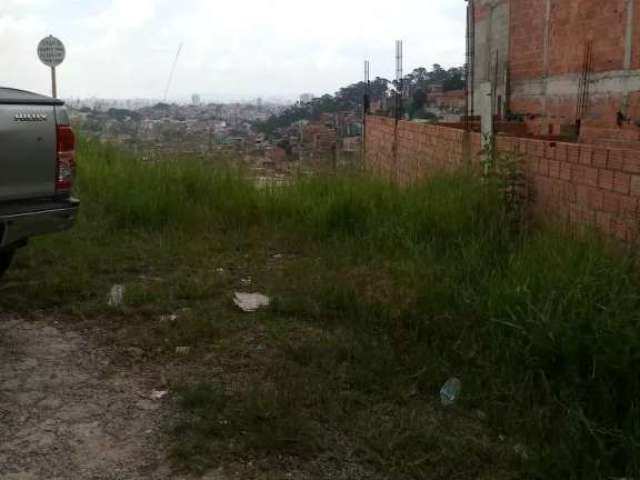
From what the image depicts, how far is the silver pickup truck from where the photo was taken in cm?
399

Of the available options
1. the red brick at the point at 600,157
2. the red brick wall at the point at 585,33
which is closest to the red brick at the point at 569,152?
the red brick at the point at 600,157

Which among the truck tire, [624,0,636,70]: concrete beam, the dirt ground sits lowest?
the dirt ground

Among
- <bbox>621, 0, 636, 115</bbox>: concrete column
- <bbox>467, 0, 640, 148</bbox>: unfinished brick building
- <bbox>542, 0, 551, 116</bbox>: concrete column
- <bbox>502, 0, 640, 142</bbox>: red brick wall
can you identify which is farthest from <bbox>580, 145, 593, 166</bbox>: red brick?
<bbox>542, 0, 551, 116</bbox>: concrete column

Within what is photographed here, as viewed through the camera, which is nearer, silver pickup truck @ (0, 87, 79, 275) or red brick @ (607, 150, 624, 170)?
silver pickup truck @ (0, 87, 79, 275)

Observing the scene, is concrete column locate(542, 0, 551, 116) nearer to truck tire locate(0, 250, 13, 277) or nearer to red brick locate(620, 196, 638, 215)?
red brick locate(620, 196, 638, 215)

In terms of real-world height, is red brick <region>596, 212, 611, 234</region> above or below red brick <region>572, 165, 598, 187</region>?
below

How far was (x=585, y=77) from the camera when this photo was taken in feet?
30.3

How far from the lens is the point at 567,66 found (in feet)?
32.8

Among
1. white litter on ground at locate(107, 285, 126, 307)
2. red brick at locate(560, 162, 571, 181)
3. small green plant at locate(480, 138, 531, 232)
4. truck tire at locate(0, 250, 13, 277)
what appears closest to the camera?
white litter on ground at locate(107, 285, 126, 307)

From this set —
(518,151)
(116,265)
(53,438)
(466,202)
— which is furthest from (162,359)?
(518,151)

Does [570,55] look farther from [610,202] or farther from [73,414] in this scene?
[73,414]

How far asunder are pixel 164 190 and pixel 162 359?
150 inches

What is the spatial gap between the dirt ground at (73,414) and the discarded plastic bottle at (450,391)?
1312 millimetres

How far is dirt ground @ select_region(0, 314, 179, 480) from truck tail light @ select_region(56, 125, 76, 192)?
3.08 ft
